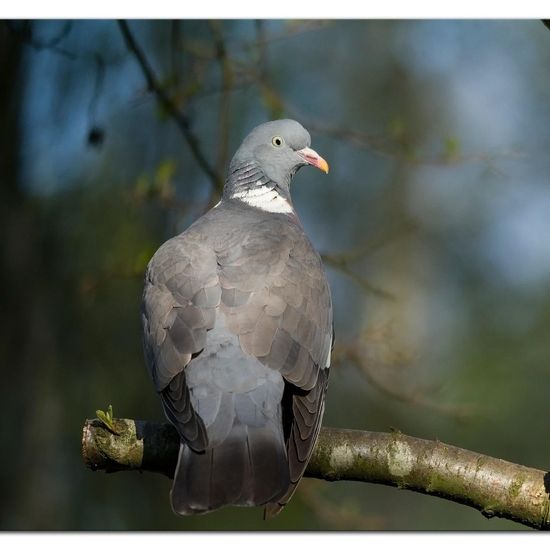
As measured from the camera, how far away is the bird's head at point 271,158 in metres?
3.74

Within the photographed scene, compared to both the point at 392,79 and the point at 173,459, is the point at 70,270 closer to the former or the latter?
the point at 173,459

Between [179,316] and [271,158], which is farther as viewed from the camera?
[271,158]

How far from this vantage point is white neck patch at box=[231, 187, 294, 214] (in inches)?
144

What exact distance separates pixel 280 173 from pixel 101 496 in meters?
3.28

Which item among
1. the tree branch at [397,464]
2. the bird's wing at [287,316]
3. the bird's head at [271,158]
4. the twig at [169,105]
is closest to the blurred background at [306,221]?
the twig at [169,105]

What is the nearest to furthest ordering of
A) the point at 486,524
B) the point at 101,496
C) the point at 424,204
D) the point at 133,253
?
the point at 133,253, the point at 101,496, the point at 486,524, the point at 424,204

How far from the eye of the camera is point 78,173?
19.6 feet

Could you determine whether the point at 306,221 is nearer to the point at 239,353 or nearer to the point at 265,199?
the point at 265,199

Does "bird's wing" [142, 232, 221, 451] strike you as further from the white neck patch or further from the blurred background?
the blurred background

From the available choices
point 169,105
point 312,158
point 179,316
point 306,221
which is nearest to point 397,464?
point 179,316

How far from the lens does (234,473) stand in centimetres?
256

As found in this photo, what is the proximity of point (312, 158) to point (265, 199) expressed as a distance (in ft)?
0.88

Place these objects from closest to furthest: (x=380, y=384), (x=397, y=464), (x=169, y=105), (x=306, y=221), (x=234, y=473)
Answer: (x=234, y=473) < (x=397, y=464) < (x=169, y=105) < (x=380, y=384) < (x=306, y=221)

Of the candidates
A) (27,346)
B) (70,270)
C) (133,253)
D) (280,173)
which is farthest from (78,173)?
(280,173)
